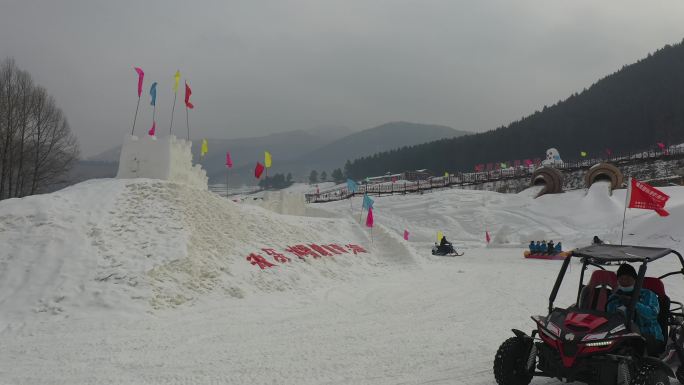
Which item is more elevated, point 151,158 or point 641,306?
point 151,158

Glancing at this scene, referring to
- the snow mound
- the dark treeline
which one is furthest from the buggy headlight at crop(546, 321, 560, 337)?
the dark treeline

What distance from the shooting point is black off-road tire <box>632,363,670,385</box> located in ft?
14.7

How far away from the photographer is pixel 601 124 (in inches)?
4727

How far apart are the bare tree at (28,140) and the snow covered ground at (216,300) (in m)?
16.6

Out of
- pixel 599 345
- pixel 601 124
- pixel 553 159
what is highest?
pixel 601 124

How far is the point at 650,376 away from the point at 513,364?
1.40 metres

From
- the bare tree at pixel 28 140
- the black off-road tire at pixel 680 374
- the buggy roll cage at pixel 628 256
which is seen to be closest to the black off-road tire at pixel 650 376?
the buggy roll cage at pixel 628 256

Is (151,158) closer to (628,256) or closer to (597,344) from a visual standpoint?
(628,256)

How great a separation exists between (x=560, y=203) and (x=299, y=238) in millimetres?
41295

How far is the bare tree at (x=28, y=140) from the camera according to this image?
29.3 m

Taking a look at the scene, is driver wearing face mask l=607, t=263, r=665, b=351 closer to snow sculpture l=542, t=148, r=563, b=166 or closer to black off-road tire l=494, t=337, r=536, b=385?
black off-road tire l=494, t=337, r=536, b=385

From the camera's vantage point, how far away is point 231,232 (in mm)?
16781

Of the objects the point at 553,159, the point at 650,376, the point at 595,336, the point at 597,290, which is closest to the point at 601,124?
the point at 553,159

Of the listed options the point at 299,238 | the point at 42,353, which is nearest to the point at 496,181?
the point at 299,238
